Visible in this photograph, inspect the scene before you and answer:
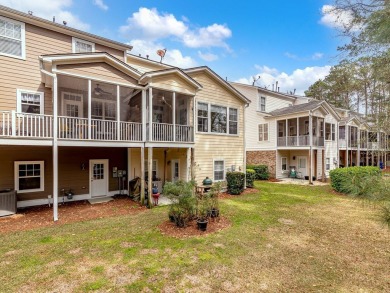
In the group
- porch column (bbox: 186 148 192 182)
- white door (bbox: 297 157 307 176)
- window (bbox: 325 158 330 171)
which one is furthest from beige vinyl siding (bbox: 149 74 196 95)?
window (bbox: 325 158 330 171)

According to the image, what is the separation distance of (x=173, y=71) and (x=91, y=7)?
6396 mm

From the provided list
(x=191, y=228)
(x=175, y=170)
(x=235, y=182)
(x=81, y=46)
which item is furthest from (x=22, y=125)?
(x=235, y=182)

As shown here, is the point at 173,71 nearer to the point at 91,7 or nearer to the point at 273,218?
the point at 91,7

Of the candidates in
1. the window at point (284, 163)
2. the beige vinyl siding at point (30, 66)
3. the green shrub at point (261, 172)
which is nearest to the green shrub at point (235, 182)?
the green shrub at point (261, 172)

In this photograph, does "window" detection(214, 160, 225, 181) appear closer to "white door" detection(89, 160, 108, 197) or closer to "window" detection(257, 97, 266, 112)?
"white door" detection(89, 160, 108, 197)

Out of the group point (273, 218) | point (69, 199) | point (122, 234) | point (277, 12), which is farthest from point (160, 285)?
point (277, 12)

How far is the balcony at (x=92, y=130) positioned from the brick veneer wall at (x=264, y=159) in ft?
38.2

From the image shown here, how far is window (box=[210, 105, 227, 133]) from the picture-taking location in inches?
533

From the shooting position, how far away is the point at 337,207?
1053cm

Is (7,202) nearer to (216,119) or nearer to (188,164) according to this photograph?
(188,164)

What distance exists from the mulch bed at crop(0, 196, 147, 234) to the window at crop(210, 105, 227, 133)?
6.60 meters

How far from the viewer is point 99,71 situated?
30.8 feet

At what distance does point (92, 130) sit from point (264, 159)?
1666cm

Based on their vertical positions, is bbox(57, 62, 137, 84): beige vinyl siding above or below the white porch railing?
above
